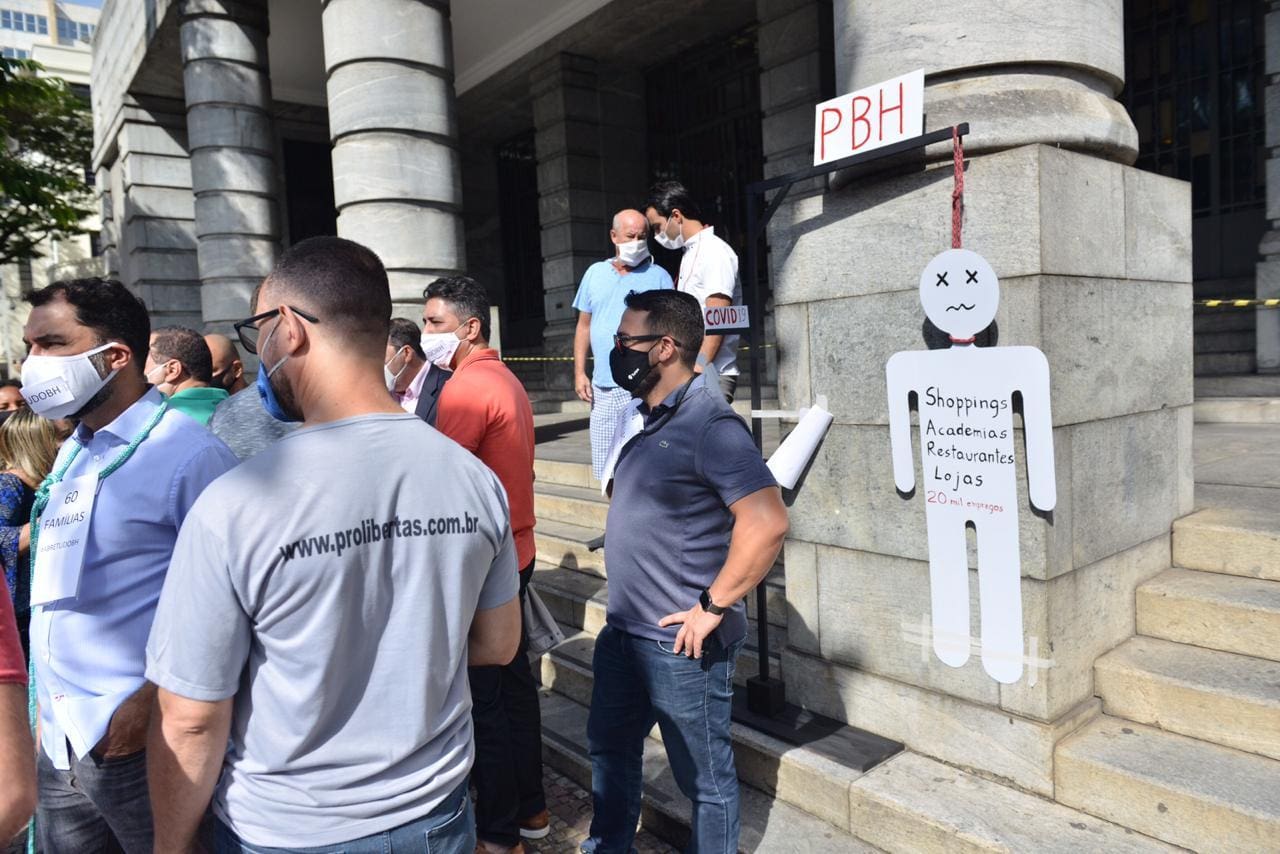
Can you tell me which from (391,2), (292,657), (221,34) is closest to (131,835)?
(292,657)

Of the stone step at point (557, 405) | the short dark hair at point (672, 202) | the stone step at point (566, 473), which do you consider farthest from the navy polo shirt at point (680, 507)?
the stone step at point (557, 405)

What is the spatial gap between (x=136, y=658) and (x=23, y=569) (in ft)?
6.17

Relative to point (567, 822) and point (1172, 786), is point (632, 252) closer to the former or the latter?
point (567, 822)

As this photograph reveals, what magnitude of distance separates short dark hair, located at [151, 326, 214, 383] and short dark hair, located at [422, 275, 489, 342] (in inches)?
40.4

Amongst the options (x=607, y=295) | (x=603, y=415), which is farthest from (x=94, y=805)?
(x=607, y=295)

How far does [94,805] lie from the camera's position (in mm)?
2223

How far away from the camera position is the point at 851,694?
3750 mm

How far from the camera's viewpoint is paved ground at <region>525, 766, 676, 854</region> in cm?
356

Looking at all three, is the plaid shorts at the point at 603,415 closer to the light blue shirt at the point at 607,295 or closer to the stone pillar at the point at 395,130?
the light blue shirt at the point at 607,295

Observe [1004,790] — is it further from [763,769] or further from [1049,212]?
[1049,212]

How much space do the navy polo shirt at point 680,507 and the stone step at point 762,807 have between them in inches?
38.5

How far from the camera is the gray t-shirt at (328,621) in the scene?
1548mm

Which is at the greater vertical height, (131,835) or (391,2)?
(391,2)

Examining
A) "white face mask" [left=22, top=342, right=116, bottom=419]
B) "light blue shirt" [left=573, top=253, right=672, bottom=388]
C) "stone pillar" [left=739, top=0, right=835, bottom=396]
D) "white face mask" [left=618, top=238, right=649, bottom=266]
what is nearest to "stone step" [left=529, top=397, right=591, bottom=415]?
"stone pillar" [left=739, top=0, right=835, bottom=396]
